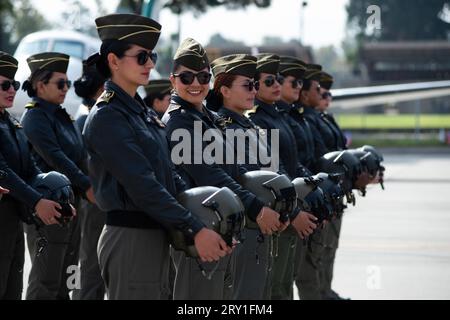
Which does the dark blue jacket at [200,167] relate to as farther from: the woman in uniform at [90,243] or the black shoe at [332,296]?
the black shoe at [332,296]

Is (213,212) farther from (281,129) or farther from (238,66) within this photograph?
(281,129)

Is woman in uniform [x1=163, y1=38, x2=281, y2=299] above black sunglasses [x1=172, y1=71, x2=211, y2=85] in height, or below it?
below

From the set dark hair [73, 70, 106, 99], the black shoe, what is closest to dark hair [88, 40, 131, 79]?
dark hair [73, 70, 106, 99]

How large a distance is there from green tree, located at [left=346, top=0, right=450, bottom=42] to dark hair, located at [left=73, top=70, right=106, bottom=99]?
84.0 m

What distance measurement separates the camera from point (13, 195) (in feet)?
21.0

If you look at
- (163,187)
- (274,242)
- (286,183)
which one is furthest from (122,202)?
(274,242)

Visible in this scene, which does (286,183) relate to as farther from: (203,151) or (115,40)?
(115,40)

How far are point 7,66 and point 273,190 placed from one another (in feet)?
6.52

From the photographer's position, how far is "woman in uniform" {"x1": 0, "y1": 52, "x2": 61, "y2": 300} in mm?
6355

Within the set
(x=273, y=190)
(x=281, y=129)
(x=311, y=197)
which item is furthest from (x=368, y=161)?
(x=273, y=190)

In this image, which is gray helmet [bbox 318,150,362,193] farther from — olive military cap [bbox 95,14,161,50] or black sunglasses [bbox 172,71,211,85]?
olive military cap [bbox 95,14,161,50]

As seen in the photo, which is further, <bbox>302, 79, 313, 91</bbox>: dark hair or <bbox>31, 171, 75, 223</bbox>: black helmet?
<bbox>302, 79, 313, 91</bbox>: dark hair

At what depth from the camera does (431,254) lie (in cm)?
1195

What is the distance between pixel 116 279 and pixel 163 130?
0.77 m
